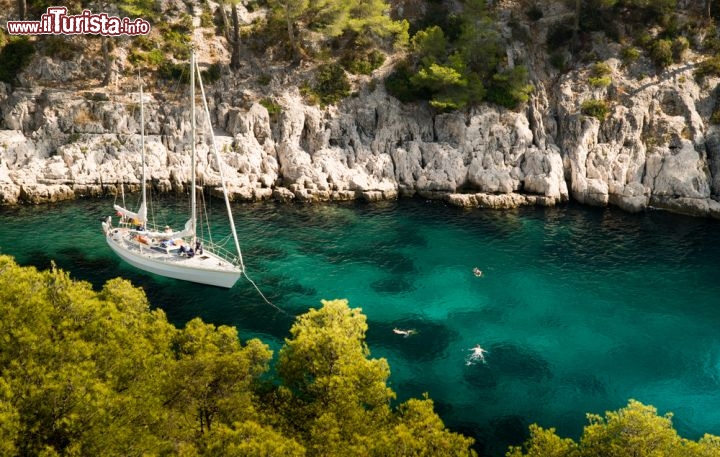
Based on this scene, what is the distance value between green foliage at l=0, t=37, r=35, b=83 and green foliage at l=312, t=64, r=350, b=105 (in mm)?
39913

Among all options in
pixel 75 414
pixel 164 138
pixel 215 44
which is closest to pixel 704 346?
pixel 75 414

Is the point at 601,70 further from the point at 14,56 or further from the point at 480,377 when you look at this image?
the point at 14,56

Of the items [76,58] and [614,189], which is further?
[76,58]

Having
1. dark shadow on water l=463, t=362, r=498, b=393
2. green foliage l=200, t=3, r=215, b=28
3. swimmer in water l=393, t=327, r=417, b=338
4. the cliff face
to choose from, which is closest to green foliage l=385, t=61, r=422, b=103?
the cliff face

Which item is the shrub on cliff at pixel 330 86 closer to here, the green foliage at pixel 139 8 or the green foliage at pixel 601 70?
the green foliage at pixel 139 8

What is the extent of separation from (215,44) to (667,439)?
78.5m

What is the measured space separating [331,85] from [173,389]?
60.9m

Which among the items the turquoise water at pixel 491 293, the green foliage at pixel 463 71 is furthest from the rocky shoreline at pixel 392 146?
the turquoise water at pixel 491 293

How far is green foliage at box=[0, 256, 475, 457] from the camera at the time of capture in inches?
681

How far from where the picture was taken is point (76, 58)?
245 ft

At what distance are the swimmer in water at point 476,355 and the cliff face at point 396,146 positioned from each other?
31.3m

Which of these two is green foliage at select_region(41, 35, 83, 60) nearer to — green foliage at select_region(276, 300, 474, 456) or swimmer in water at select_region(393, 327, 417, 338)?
swimmer in water at select_region(393, 327, 417, 338)

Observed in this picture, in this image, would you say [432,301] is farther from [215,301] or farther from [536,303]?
[215,301]

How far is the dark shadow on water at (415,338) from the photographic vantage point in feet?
117
